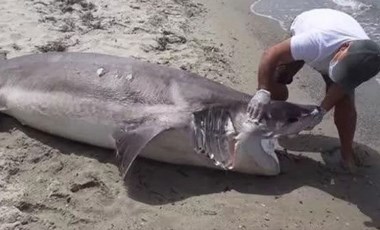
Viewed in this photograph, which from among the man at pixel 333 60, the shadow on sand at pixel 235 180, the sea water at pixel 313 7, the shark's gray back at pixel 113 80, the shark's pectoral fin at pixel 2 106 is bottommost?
the sea water at pixel 313 7

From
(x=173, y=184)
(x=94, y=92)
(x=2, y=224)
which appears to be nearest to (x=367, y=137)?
(x=173, y=184)

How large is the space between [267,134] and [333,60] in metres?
0.72

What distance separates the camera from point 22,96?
477 centimetres

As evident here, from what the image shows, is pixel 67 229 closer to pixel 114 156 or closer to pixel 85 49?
pixel 114 156

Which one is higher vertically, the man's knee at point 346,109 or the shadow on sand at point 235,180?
the man's knee at point 346,109

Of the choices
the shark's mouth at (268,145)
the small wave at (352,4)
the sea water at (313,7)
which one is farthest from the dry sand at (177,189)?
the small wave at (352,4)

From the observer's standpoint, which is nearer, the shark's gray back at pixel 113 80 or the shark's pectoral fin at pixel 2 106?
the shark's gray back at pixel 113 80

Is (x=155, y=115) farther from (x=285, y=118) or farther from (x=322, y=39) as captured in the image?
(x=322, y=39)

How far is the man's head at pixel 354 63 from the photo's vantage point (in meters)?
4.28

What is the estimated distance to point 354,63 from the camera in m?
4.28

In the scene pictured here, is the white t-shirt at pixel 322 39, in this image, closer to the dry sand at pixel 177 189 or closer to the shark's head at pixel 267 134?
the shark's head at pixel 267 134

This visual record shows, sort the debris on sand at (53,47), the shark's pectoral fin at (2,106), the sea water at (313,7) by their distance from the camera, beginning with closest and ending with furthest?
the shark's pectoral fin at (2,106) → the debris on sand at (53,47) → the sea water at (313,7)

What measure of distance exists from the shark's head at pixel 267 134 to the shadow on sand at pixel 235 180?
4.4 inches

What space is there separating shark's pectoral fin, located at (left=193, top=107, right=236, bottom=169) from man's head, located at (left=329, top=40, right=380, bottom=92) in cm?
84
